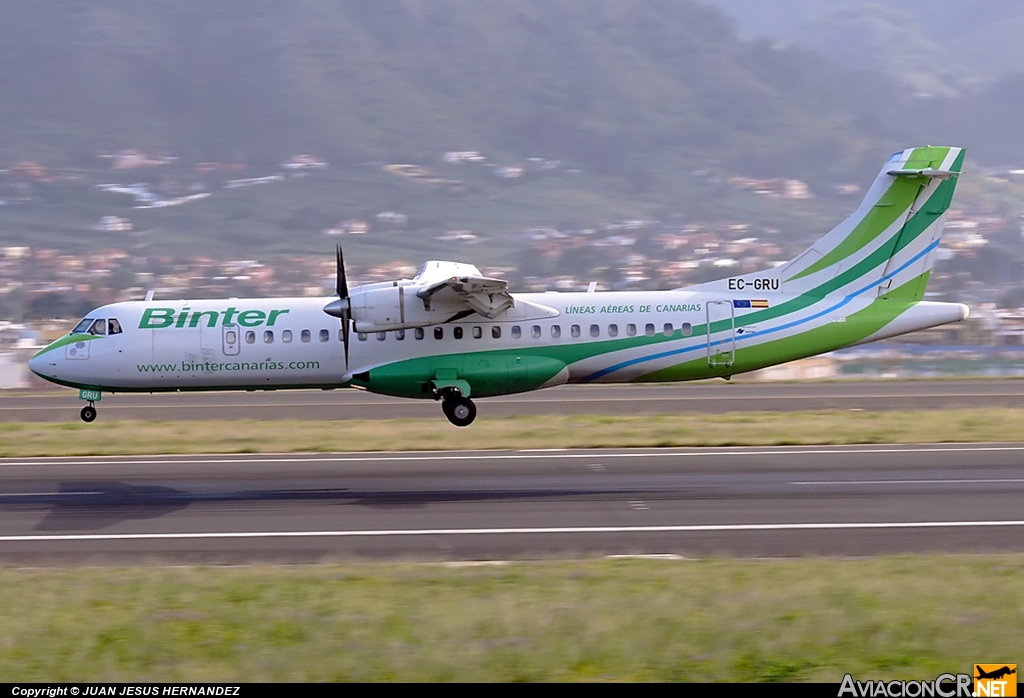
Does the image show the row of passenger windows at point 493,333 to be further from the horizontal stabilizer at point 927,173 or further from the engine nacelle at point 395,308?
the horizontal stabilizer at point 927,173

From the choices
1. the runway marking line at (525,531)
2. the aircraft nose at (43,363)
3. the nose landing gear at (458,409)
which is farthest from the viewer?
the aircraft nose at (43,363)

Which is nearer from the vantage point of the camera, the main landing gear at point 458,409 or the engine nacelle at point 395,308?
the engine nacelle at point 395,308

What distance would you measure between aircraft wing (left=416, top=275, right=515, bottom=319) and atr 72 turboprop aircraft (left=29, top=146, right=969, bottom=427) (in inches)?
2.7

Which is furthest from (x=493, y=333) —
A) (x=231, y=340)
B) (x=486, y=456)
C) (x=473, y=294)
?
(x=231, y=340)

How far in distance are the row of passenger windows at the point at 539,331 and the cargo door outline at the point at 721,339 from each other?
20.0 inches

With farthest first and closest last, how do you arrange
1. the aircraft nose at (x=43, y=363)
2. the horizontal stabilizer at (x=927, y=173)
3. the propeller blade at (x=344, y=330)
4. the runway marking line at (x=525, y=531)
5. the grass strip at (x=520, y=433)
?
the aircraft nose at (x=43, y=363)
the horizontal stabilizer at (x=927, y=173)
the grass strip at (x=520, y=433)
the propeller blade at (x=344, y=330)
the runway marking line at (x=525, y=531)

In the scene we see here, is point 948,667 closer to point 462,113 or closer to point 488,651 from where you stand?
point 488,651

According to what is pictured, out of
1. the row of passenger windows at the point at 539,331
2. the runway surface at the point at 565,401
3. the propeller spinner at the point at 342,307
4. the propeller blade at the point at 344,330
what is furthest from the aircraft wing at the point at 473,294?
the runway surface at the point at 565,401

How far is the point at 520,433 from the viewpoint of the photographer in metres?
25.8

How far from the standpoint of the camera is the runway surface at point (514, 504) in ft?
45.7

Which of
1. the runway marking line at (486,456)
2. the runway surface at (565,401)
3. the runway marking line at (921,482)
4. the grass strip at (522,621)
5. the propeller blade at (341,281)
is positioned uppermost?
the propeller blade at (341,281)

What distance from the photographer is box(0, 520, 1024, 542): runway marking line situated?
48.4 ft

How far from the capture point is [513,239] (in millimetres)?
138000

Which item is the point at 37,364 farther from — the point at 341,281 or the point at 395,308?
the point at 395,308
